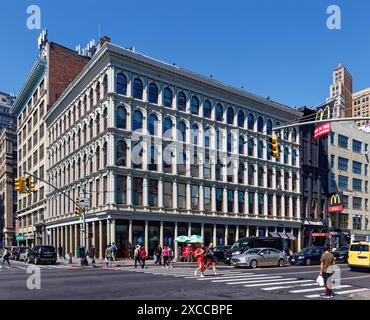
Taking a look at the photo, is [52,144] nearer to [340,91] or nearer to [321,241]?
[321,241]

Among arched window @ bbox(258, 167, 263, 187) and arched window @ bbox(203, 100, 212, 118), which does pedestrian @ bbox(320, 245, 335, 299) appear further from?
arched window @ bbox(258, 167, 263, 187)

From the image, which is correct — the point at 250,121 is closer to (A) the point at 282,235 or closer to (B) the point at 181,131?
(B) the point at 181,131

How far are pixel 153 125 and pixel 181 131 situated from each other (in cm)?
394

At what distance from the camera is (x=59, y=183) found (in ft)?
197

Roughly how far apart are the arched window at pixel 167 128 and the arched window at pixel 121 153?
17.4ft

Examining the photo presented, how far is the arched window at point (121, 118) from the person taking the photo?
45.2 meters

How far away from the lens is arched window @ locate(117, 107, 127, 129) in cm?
4525

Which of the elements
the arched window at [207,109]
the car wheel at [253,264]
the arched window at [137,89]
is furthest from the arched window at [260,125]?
the car wheel at [253,264]

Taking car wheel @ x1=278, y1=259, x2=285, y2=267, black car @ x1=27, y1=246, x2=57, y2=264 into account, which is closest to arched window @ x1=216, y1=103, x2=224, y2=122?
car wheel @ x1=278, y1=259, x2=285, y2=267

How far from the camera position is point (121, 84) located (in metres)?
46.0

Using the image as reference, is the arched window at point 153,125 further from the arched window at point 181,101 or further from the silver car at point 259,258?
the silver car at point 259,258

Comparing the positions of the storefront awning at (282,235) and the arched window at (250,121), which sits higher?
the arched window at (250,121)
